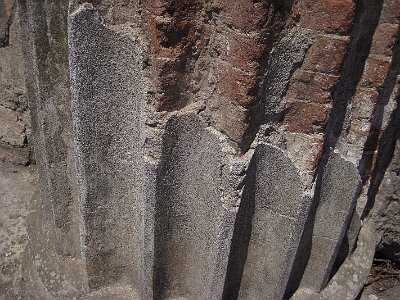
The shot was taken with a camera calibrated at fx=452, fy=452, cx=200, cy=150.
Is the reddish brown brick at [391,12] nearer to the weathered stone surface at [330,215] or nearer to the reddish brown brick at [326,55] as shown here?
Answer: the reddish brown brick at [326,55]

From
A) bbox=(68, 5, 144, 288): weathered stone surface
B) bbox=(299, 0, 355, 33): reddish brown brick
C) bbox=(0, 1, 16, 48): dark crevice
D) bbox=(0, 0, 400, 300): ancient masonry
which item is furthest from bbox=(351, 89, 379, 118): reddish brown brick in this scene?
bbox=(0, 1, 16, 48): dark crevice

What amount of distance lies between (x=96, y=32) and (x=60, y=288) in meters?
1.26

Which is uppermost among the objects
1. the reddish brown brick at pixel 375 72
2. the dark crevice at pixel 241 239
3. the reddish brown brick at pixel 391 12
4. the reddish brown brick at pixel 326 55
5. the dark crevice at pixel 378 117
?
the reddish brown brick at pixel 391 12

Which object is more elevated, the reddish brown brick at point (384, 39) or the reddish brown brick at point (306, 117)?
the reddish brown brick at point (384, 39)

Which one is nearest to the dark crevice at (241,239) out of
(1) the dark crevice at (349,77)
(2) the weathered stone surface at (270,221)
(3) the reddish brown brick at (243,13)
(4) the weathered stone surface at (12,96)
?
(2) the weathered stone surface at (270,221)

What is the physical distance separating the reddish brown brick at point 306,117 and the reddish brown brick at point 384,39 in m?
0.30

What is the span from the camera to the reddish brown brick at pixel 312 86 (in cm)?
157

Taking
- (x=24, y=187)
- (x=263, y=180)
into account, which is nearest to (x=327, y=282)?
(x=263, y=180)

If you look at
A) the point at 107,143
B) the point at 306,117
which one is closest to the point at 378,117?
the point at 306,117

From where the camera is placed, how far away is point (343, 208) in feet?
6.52

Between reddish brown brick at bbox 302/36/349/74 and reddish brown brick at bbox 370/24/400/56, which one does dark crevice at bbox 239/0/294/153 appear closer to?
reddish brown brick at bbox 302/36/349/74

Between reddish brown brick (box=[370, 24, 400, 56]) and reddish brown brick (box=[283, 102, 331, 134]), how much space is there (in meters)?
0.30

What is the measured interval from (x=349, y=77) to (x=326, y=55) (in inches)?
8.3

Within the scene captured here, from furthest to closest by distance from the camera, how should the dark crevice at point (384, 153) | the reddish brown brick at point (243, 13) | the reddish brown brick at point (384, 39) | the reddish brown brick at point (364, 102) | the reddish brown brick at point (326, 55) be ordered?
the dark crevice at point (384, 153) < the reddish brown brick at point (364, 102) < the reddish brown brick at point (384, 39) < the reddish brown brick at point (326, 55) < the reddish brown brick at point (243, 13)
